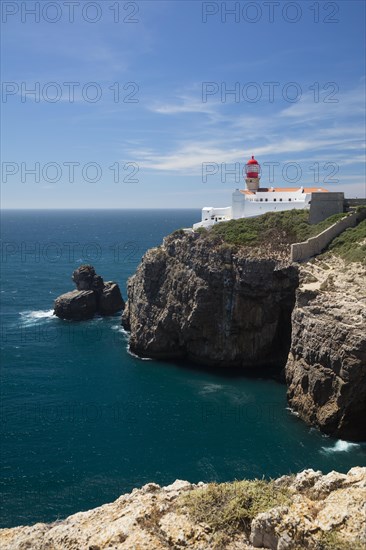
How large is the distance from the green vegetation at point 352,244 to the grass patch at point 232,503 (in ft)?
108

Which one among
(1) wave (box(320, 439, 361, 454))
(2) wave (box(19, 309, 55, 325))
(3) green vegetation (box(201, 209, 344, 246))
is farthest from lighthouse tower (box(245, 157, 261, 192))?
(1) wave (box(320, 439, 361, 454))

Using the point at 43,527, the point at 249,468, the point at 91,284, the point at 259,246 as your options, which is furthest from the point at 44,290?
the point at 43,527

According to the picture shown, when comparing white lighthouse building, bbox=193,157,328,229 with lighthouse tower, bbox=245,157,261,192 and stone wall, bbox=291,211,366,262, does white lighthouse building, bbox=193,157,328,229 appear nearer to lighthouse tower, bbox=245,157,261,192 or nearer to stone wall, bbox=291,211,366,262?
lighthouse tower, bbox=245,157,261,192

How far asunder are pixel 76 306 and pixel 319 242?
3524 cm

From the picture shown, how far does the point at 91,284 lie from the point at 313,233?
110ft

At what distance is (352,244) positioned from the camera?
152 feet

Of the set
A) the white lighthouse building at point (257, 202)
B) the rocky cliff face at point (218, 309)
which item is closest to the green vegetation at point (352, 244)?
the rocky cliff face at point (218, 309)

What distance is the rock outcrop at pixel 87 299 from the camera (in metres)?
66.1

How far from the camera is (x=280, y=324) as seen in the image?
161ft

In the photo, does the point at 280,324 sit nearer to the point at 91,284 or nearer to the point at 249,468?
the point at 249,468

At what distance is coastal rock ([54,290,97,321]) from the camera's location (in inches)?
2596

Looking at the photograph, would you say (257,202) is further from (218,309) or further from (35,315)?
(35,315)

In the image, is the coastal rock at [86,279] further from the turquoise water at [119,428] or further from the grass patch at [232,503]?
the grass patch at [232,503]

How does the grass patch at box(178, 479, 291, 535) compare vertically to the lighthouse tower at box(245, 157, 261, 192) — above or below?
below
